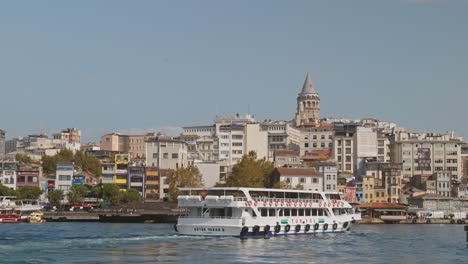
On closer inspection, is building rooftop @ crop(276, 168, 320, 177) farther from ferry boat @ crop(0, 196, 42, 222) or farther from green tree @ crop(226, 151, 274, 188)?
ferry boat @ crop(0, 196, 42, 222)

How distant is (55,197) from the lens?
409 feet

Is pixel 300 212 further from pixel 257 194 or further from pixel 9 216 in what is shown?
pixel 9 216

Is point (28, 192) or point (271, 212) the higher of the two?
point (28, 192)

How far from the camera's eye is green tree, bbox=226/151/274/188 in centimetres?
11871

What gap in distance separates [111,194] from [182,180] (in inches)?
388

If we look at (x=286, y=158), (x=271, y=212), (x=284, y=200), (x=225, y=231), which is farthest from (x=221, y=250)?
(x=286, y=158)

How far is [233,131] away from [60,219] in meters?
58.0

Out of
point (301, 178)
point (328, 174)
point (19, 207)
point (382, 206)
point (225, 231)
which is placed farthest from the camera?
point (328, 174)

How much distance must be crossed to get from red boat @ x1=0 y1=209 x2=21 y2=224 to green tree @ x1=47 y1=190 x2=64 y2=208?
18.1 meters

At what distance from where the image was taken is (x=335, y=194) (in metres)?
79.4

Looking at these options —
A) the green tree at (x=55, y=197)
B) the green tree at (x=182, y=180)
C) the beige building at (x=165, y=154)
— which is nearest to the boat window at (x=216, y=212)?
the green tree at (x=182, y=180)

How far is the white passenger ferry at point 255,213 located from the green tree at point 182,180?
47.5 meters

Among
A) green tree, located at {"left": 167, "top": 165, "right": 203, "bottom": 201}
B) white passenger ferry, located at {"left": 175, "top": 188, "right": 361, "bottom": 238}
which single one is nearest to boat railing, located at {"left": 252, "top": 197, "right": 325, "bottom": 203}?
white passenger ferry, located at {"left": 175, "top": 188, "right": 361, "bottom": 238}

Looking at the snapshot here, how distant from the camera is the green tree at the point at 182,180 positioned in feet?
404
